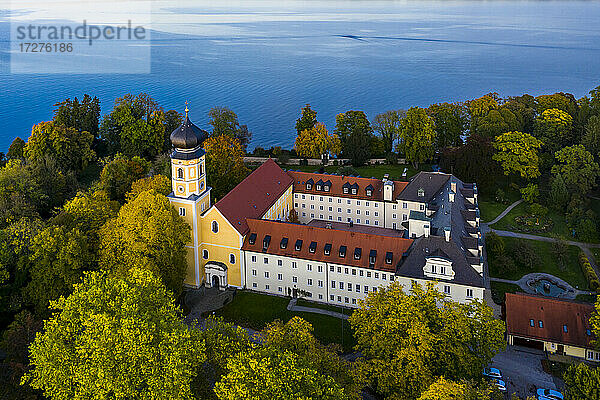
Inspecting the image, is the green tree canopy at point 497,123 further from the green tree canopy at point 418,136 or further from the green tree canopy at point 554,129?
the green tree canopy at point 418,136

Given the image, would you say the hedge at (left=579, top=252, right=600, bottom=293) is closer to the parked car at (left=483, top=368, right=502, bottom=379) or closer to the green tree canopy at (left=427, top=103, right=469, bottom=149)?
the parked car at (left=483, top=368, right=502, bottom=379)

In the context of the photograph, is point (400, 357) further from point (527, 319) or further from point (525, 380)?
point (527, 319)

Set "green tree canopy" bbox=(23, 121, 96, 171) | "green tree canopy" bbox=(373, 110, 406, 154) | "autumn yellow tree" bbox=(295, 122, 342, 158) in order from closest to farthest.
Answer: "green tree canopy" bbox=(23, 121, 96, 171) < "autumn yellow tree" bbox=(295, 122, 342, 158) < "green tree canopy" bbox=(373, 110, 406, 154)

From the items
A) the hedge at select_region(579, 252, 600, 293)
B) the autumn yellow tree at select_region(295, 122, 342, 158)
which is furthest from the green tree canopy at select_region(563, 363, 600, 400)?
the autumn yellow tree at select_region(295, 122, 342, 158)

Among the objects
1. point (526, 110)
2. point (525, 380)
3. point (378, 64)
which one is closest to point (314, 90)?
point (378, 64)

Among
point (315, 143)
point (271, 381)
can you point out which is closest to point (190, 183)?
point (271, 381)

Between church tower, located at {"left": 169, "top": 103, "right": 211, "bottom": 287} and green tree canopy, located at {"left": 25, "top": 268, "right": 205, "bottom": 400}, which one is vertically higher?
church tower, located at {"left": 169, "top": 103, "right": 211, "bottom": 287}
